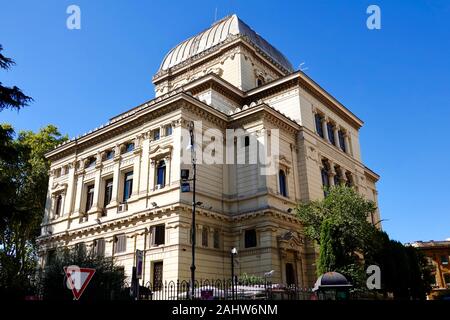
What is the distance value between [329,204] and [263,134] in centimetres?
716

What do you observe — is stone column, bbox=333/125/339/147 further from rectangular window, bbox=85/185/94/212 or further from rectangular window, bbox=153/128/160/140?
rectangular window, bbox=85/185/94/212

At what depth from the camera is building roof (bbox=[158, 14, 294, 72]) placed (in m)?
42.2

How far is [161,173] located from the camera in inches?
1163

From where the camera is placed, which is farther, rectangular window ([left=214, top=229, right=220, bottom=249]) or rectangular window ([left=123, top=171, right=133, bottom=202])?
rectangular window ([left=123, top=171, right=133, bottom=202])

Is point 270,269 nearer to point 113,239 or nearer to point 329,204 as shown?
point 329,204

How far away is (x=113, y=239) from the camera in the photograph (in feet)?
98.4

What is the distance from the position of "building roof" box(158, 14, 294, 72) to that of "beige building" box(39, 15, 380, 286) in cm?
137

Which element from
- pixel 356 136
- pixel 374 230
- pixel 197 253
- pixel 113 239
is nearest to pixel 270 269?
pixel 197 253

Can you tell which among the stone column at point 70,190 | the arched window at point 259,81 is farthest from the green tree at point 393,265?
the stone column at point 70,190

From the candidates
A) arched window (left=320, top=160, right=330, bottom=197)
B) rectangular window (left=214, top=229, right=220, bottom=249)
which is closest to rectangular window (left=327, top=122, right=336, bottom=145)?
arched window (left=320, top=160, right=330, bottom=197)

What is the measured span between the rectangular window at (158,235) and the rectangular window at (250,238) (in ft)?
19.1

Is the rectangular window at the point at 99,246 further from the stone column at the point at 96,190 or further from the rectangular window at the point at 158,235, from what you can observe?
the rectangular window at the point at 158,235
